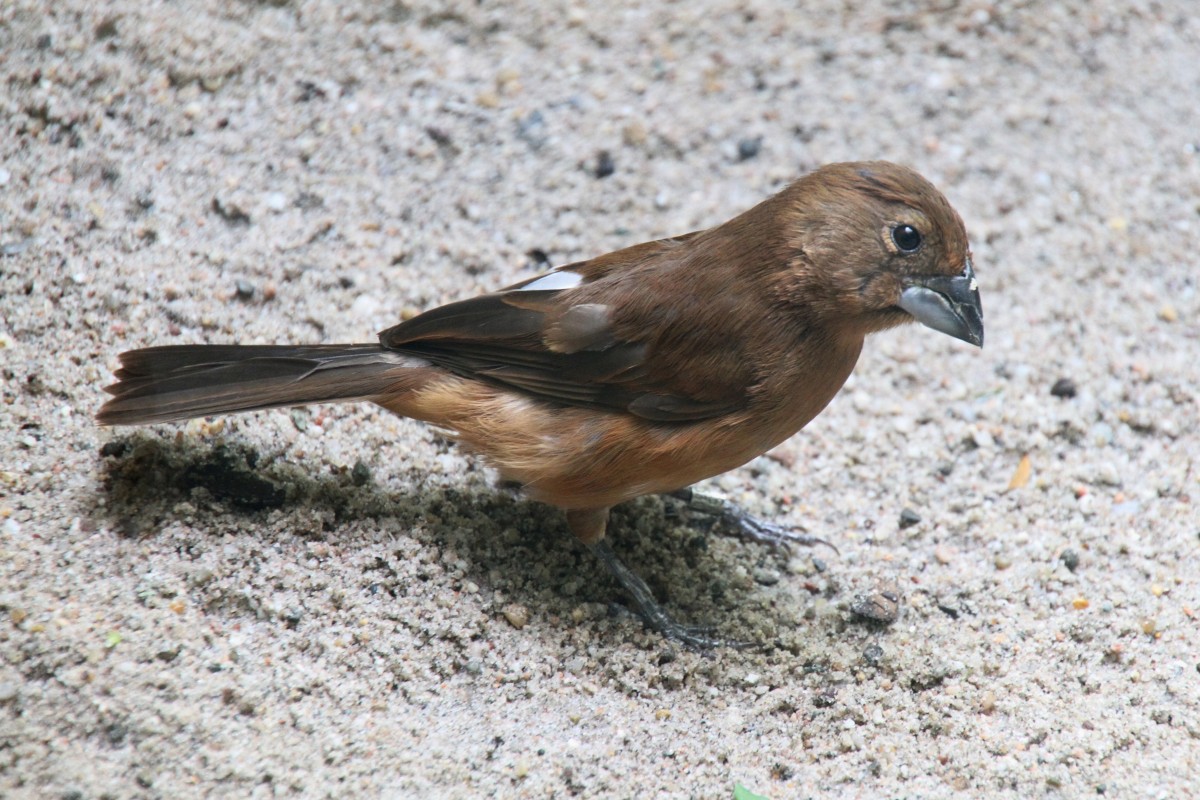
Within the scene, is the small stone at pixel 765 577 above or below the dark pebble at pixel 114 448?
below

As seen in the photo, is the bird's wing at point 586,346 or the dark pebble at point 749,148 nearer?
the bird's wing at point 586,346

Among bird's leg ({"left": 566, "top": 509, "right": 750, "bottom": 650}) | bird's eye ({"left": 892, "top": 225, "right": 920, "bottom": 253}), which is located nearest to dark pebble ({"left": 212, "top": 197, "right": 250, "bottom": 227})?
bird's leg ({"left": 566, "top": 509, "right": 750, "bottom": 650})

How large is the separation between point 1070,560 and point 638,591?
152cm

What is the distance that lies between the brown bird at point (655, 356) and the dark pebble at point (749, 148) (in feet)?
5.33

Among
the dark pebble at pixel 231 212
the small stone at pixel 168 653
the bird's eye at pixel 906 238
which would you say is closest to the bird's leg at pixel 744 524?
the bird's eye at pixel 906 238

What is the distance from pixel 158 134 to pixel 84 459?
1629 millimetres

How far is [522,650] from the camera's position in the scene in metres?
3.47

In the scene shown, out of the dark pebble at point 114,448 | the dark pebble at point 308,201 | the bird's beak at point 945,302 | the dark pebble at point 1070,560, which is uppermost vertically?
the bird's beak at point 945,302

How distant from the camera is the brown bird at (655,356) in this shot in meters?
3.47

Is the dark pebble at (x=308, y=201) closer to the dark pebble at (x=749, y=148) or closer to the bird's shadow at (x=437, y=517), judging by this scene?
the bird's shadow at (x=437, y=517)

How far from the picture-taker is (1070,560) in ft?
12.9

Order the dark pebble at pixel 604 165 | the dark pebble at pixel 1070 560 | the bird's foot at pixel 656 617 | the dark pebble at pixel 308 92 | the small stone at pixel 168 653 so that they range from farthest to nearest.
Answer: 1. the dark pebble at pixel 604 165
2. the dark pebble at pixel 308 92
3. the dark pebble at pixel 1070 560
4. the bird's foot at pixel 656 617
5. the small stone at pixel 168 653

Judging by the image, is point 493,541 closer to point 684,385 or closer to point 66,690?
point 684,385

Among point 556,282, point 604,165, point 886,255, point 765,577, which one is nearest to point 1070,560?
point 765,577
